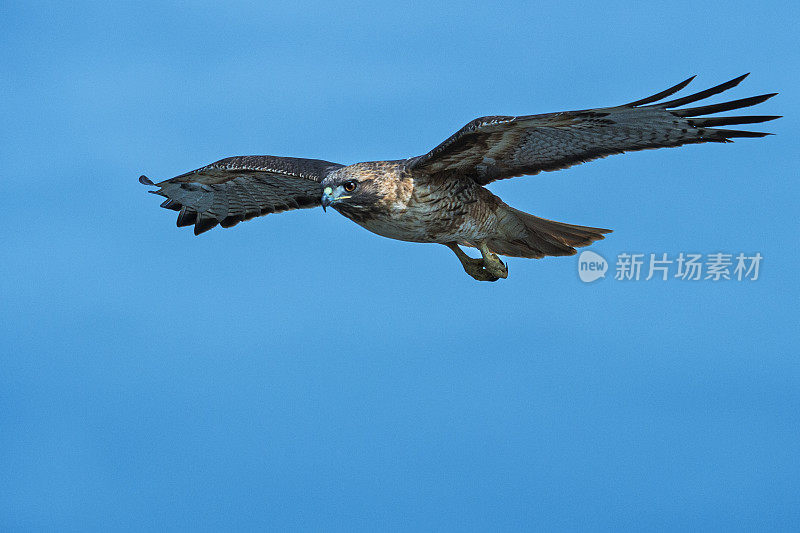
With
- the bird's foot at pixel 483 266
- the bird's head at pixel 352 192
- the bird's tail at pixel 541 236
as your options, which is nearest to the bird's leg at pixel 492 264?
the bird's foot at pixel 483 266

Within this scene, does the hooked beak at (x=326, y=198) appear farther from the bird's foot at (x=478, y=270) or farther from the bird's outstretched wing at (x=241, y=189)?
the bird's foot at (x=478, y=270)

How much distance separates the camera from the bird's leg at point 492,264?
30.0ft

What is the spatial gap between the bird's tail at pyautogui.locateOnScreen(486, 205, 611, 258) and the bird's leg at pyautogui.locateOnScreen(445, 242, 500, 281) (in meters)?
0.24

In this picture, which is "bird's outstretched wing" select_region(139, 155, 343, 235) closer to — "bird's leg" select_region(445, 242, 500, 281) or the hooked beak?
the hooked beak

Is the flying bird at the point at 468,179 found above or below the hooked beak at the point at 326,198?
above

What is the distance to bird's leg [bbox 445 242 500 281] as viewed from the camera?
9.27m

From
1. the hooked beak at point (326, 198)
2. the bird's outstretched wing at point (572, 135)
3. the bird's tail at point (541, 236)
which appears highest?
the bird's outstretched wing at point (572, 135)

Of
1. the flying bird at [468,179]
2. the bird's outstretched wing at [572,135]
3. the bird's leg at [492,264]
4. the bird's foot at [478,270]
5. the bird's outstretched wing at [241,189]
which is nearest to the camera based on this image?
the bird's outstretched wing at [572,135]

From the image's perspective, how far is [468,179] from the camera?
8586mm

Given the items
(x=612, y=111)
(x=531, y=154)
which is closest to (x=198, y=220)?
(x=531, y=154)

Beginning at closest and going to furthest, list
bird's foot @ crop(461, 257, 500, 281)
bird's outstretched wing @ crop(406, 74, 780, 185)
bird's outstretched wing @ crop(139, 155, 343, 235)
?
bird's outstretched wing @ crop(406, 74, 780, 185), bird's outstretched wing @ crop(139, 155, 343, 235), bird's foot @ crop(461, 257, 500, 281)

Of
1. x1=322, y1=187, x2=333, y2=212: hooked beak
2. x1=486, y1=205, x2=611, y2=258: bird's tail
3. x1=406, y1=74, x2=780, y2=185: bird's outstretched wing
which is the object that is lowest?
x1=322, y1=187, x2=333, y2=212: hooked beak

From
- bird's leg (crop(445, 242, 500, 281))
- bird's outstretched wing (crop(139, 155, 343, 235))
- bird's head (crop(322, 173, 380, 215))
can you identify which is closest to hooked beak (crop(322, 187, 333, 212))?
bird's head (crop(322, 173, 380, 215))

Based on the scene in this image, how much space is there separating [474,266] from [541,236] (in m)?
0.63
